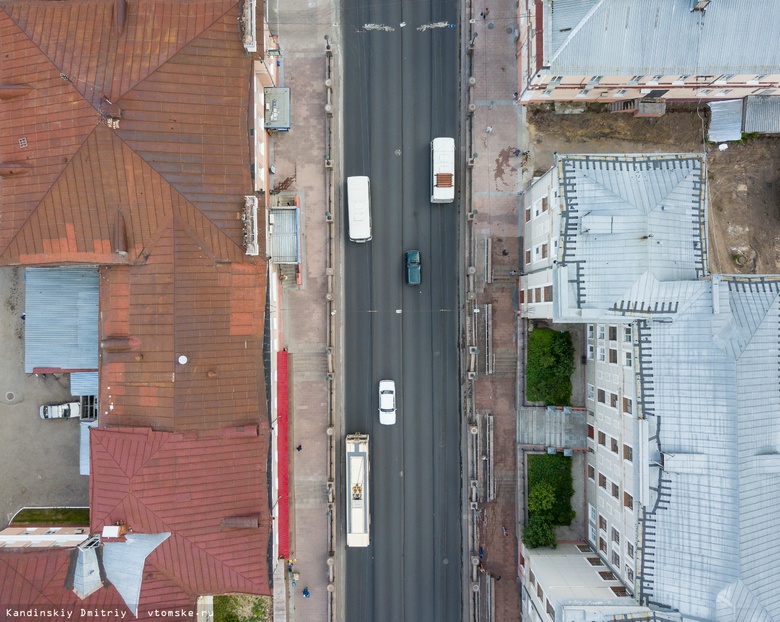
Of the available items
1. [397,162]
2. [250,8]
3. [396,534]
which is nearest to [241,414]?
[396,534]

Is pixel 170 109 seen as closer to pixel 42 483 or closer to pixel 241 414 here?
pixel 241 414

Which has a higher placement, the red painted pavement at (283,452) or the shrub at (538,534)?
the red painted pavement at (283,452)

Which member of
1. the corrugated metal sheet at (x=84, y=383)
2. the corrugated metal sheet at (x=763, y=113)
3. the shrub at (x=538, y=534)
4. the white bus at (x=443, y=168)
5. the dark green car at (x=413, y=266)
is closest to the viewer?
the corrugated metal sheet at (x=84, y=383)

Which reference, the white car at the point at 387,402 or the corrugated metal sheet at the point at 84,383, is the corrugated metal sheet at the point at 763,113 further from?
the corrugated metal sheet at the point at 84,383

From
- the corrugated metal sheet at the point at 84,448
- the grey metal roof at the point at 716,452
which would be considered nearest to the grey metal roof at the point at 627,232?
the grey metal roof at the point at 716,452

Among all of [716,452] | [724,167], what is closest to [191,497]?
[716,452]

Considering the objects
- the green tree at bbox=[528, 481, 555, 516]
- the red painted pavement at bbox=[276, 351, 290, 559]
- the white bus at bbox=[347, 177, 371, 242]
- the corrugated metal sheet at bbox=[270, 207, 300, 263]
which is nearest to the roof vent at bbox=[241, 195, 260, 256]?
the corrugated metal sheet at bbox=[270, 207, 300, 263]
